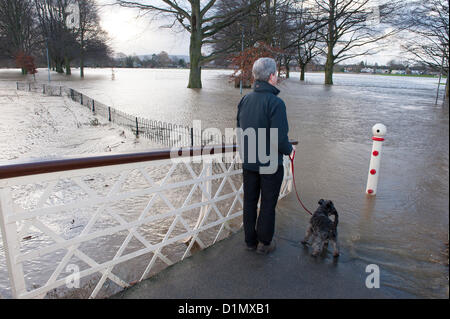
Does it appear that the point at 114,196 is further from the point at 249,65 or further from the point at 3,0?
the point at 249,65

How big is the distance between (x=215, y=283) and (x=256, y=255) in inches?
26.3

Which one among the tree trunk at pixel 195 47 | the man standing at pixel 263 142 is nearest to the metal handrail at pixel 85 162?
the man standing at pixel 263 142

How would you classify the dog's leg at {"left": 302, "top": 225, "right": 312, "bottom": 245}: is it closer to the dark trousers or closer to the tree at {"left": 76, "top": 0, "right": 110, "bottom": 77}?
the dark trousers

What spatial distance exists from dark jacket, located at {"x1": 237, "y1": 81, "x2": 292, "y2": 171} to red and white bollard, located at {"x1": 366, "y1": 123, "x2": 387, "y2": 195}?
273cm

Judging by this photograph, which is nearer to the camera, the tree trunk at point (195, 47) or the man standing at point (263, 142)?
the man standing at point (263, 142)

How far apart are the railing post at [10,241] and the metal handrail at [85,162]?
0.16 metres

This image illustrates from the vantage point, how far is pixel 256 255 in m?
3.42

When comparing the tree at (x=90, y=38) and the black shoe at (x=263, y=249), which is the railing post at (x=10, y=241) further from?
the tree at (x=90, y=38)

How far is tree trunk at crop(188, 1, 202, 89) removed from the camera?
1083 inches

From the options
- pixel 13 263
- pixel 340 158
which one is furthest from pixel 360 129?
pixel 13 263

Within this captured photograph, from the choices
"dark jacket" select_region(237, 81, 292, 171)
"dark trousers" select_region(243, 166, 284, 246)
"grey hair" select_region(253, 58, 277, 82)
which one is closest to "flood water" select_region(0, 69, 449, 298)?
"dark trousers" select_region(243, 166, 284, 246)

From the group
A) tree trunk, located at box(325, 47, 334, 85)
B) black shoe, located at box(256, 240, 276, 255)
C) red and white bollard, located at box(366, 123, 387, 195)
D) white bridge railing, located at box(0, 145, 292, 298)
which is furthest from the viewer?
tree trunk, located at box(325, 47, 334, 85)

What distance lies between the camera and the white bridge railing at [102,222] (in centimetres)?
239
